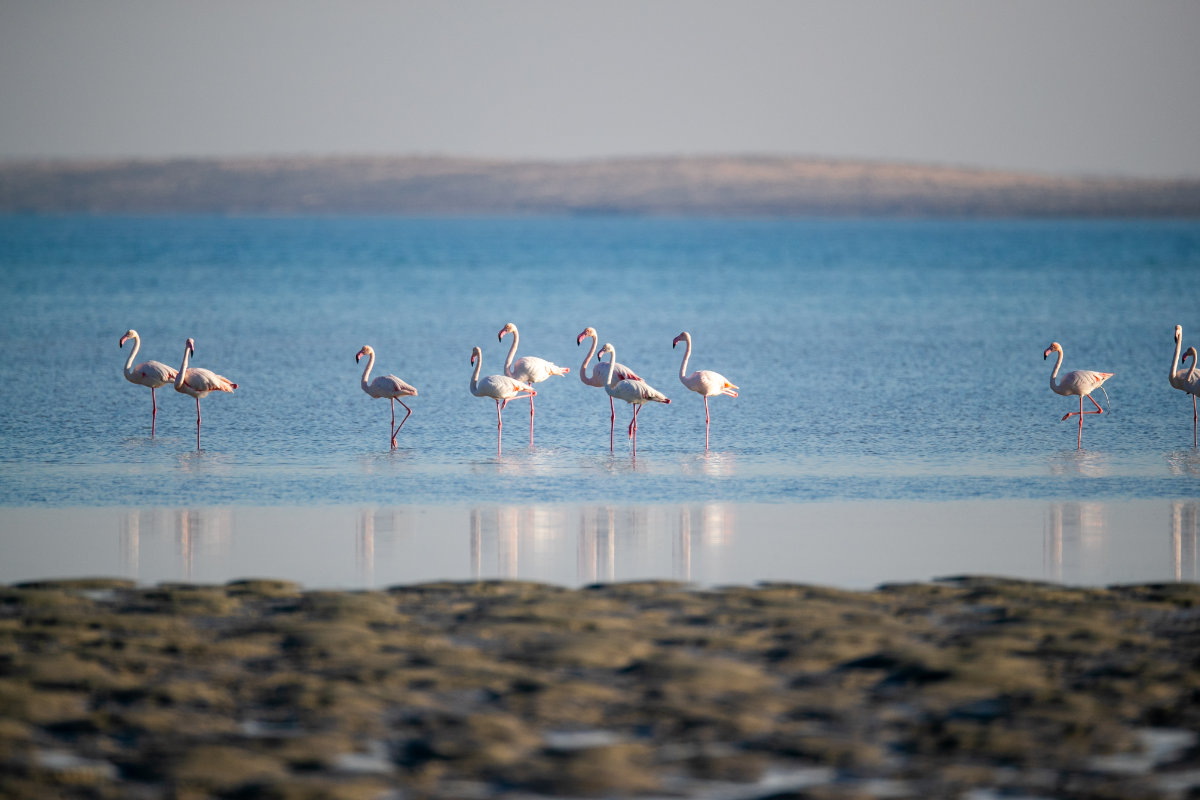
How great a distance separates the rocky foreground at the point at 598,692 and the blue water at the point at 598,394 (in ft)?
12.5

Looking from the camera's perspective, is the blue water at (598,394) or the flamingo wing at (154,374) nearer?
the blue water at (598,394)

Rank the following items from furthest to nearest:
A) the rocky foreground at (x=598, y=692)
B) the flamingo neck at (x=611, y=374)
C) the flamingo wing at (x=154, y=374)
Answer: the flamingo wing at (x=154, y=374) < the flamingo neck at (x=611, y=374) < the rocky foreground at (x=598, y=692)

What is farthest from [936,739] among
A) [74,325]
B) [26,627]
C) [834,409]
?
[74,325]

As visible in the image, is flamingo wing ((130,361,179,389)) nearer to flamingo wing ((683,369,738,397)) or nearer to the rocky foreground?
flamingo wing ((683,369,738,397))

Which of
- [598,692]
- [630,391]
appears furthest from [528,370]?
[598,692]

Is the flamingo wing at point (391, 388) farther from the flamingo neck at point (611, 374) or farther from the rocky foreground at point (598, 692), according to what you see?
the rocky foreground at point (598, 692)

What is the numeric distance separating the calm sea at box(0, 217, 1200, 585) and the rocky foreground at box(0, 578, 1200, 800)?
367 centimetres

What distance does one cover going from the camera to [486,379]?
1502 centimetres

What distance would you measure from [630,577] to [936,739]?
10.4 ft

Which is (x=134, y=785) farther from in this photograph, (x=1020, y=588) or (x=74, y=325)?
(x=74, y=325)

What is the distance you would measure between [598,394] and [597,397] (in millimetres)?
425

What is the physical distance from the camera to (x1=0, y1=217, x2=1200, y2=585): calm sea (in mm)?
12172

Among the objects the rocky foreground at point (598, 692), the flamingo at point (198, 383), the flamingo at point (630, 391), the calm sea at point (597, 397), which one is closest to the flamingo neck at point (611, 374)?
the flamingo at point (630, 391)

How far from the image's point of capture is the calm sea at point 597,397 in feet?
39.9
